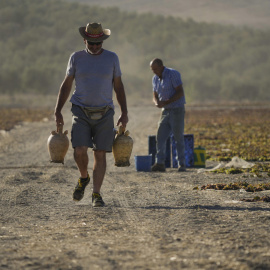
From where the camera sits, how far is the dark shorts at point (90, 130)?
7809 mm

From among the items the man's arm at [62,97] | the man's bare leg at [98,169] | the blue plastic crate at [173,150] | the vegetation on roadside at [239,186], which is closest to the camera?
the man's arm at [62,97]

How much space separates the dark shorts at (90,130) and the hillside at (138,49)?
80101mm

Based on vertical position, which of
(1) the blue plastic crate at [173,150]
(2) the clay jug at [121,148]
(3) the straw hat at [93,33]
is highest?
(3) the straw hat at [93,33]

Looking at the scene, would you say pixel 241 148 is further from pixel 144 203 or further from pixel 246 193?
pixel 144 203

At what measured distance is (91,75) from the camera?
25.6 feet

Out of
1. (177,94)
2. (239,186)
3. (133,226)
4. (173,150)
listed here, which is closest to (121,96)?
(133,226)

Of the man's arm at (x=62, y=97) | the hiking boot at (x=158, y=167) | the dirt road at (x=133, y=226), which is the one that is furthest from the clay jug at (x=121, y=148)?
the hiking boot at (x=158, y=167)

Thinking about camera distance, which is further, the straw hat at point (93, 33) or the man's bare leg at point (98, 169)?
the man's bare leg at point (98, 169)

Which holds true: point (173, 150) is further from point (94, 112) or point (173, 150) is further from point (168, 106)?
point (94, 112)

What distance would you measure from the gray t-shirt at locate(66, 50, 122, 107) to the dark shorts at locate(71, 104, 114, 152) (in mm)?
140

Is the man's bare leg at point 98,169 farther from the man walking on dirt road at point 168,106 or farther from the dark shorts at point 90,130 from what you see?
the man walking on dirt road at point 168,106

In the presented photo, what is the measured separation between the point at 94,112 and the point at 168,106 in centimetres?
467

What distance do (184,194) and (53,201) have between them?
187 centimetres

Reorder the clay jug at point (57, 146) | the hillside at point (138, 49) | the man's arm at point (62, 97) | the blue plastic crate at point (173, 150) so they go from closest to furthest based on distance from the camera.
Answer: the man's arm at point (62, 97) < the clay jug at point (57, 146) < the blue plastic crate at point (173, 150) < the hillside at point (138, 49)
